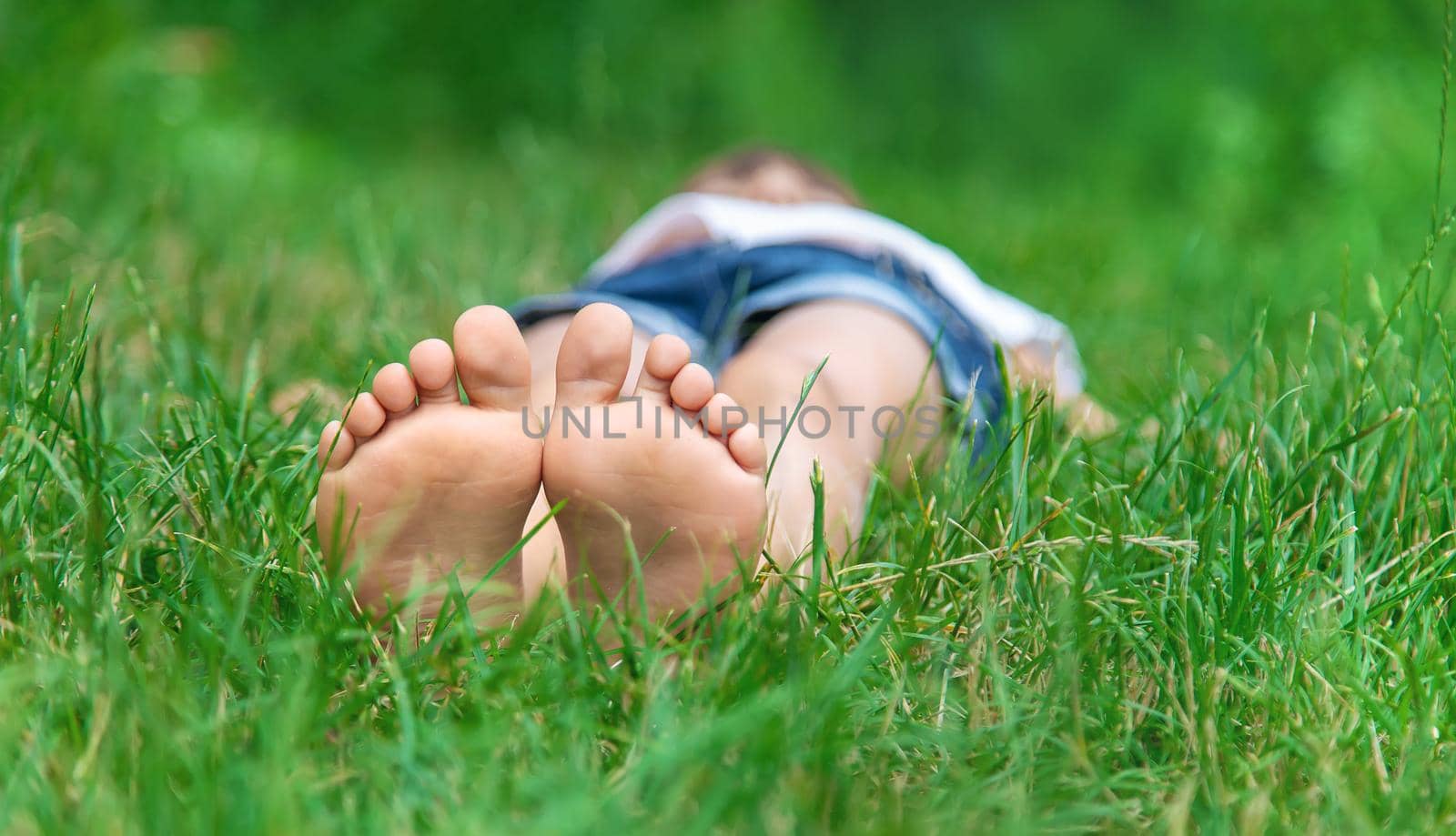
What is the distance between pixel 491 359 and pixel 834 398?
452 millimetres

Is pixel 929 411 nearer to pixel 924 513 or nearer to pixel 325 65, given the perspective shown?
pixel 924 513

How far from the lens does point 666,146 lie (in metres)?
4.02

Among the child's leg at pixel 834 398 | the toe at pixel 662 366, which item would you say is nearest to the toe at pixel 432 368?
the toe at pixel 662 366

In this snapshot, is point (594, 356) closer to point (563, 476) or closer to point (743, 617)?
point (563, 476)

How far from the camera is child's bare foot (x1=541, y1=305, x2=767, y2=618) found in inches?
33.8

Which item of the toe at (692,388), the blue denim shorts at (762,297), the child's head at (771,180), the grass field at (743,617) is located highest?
the child's head at (771,180)

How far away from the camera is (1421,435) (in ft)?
3.33

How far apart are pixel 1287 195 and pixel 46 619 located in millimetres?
3653

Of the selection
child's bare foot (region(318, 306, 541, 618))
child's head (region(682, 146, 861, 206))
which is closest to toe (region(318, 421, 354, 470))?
child's bare foot (region(318, 306, 541, 618))

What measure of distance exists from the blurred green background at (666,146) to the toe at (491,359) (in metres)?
0.50

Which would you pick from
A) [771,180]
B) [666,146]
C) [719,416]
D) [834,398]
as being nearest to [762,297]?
[834,398]

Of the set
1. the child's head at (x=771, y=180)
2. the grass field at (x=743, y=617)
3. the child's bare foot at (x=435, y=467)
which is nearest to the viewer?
the grass field at (x=743, y=617)

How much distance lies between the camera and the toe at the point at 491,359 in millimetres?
849

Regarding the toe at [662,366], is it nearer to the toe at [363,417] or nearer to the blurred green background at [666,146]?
the toe at [363,417]
